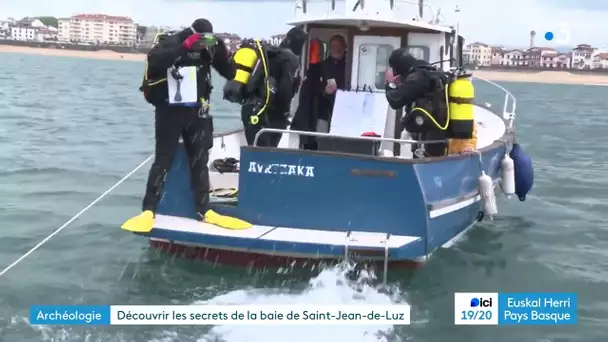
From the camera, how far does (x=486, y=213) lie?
26.7 ft

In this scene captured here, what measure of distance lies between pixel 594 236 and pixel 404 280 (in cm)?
377

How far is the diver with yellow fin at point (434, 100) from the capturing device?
739cm

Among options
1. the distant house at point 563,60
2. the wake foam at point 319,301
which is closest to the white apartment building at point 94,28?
the distant house at point 563,60

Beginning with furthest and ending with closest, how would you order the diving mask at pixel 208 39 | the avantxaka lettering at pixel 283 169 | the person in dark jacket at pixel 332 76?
1. the person in dark jacket at pixel 332 76
2. the avantxaka lettering at pixel 283 169
3. the diving mask at pixel 208 39

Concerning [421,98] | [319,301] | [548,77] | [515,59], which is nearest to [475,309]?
[319,301]

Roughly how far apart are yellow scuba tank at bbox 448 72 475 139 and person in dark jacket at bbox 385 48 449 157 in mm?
80

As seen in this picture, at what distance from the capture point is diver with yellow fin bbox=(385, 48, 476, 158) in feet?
24.2

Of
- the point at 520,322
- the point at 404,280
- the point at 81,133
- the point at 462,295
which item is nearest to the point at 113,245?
the point at 404,280

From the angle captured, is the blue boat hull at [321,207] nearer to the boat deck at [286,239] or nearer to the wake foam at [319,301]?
the boat deck at [286,239]

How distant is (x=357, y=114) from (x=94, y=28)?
520 ft

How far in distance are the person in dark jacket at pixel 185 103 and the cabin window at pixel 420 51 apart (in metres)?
2.70

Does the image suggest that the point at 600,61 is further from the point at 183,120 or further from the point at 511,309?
the point at 183,120

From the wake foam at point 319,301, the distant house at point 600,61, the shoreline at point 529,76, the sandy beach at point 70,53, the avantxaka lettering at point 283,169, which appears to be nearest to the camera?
the wake foam at point 319,301

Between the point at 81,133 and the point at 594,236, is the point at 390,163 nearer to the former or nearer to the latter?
the point at 594,236
